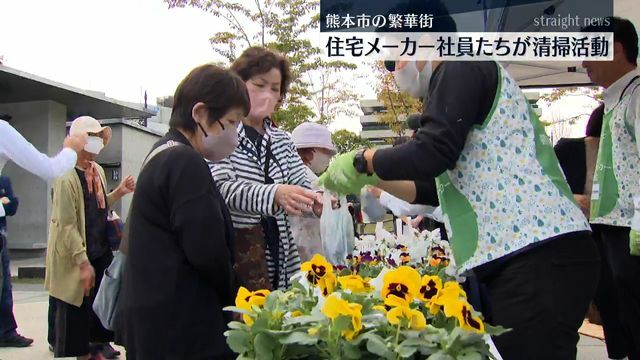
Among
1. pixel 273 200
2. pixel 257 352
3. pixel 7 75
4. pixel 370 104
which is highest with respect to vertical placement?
pixel 370 104

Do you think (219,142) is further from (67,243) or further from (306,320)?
(67,243)

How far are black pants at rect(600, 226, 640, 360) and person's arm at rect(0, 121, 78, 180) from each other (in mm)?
2575

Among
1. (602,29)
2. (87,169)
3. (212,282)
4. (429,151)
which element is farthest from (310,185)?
Result: (87,169)

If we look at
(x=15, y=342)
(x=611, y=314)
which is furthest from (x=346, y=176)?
(x=15, y=342)

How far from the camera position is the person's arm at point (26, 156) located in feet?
9.01

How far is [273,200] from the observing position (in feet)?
6.72

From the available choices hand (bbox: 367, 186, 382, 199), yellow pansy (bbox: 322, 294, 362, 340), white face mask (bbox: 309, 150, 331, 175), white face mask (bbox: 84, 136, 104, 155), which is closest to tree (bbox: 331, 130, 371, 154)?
white face mask (bbox: 84, 136, 104, 155)

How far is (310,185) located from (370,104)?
51.4 m

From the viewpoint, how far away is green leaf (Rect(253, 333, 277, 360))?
109cm

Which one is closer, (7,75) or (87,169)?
(87,169)

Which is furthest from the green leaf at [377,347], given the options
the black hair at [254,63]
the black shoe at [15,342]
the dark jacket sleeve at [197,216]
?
the black shoe at [15,342]

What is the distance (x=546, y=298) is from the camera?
1.55 meters

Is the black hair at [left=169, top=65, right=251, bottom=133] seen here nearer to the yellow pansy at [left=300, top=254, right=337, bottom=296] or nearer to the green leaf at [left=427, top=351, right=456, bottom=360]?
the yellow pansy at [left=300, top=254, right=337, bottom=296]

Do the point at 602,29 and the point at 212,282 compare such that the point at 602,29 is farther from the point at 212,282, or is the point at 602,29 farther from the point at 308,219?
the point at 212,282
